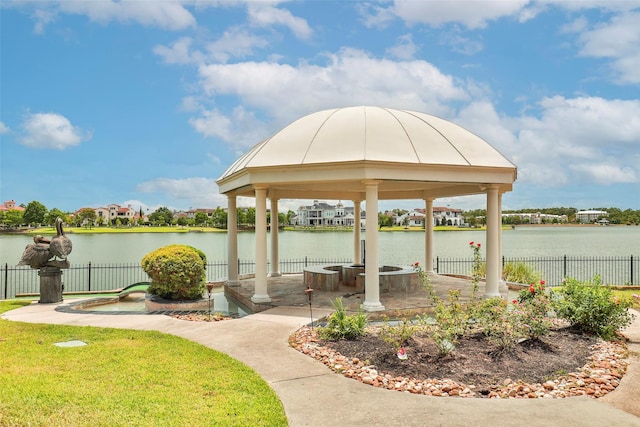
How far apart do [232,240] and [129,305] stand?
13.1 ft

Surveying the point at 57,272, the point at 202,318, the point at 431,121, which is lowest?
the point at 202,318

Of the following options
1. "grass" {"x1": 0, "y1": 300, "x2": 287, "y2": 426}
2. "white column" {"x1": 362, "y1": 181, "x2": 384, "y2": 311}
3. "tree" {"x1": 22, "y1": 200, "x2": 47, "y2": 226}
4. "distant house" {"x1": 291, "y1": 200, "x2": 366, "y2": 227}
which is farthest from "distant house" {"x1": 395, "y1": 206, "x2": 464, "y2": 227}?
"grass" {"x1": 0, "y1": 300, "x2": 287, "y2": 426}

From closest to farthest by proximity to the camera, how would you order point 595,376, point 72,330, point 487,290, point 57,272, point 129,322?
point 595,376 < point 72,330 < point 129,322 < point 487,290 < point 57,272

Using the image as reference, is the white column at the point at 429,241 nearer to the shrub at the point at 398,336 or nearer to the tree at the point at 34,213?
the shrub at the point at 398,336

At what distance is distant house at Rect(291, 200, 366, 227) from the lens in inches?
5015

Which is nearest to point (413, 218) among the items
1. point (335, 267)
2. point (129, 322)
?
point (335, 267)

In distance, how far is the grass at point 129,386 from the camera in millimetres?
5180

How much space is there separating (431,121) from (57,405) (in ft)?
→ 38.6

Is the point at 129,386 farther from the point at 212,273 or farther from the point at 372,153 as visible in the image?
the point at 212,273

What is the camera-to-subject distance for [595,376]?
21.6 ft

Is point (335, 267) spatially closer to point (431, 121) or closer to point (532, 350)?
point (431, 121)

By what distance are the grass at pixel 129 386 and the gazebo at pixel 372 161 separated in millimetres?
4917

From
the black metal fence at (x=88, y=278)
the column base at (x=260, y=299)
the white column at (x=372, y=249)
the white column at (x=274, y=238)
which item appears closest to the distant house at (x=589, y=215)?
the black metal fence at (x=88, y=278)

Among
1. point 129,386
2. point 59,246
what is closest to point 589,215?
point 59,246
